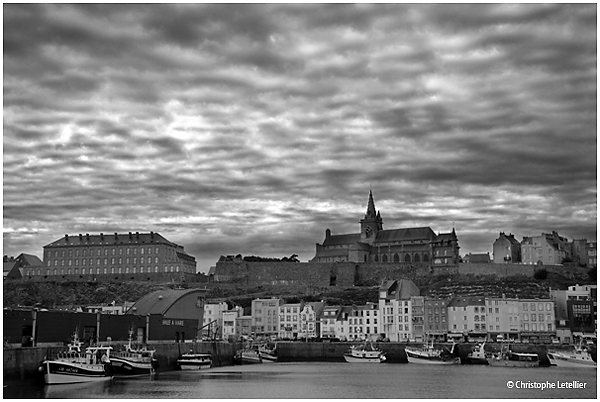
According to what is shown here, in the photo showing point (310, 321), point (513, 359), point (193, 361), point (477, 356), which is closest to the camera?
point (193, 361)

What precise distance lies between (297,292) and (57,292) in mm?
33721

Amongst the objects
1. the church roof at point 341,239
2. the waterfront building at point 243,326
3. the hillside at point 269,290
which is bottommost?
the waterfront building at point 243,326

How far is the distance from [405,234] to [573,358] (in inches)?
2688

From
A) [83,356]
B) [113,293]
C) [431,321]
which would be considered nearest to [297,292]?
[113,293]

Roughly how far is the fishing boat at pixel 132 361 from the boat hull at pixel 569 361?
29392 millimetres

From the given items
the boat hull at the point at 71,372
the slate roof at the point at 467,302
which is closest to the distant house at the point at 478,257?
the slate roof at the point at 467,302

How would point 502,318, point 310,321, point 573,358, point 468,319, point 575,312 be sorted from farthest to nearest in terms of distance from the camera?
point 310,321 → point 575,312 → point 502,318 → point 468,319 → point 573,358

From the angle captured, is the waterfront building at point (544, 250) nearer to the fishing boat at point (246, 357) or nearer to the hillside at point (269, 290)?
the hillside at point (269, 290)

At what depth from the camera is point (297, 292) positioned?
101m

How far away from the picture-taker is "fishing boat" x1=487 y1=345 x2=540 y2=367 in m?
54.2

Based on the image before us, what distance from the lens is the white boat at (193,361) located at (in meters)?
51.4

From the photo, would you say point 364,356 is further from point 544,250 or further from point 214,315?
point 544,250

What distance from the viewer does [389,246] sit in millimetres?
121812

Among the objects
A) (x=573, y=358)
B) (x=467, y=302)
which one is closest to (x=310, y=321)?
(x=467, y=302)
